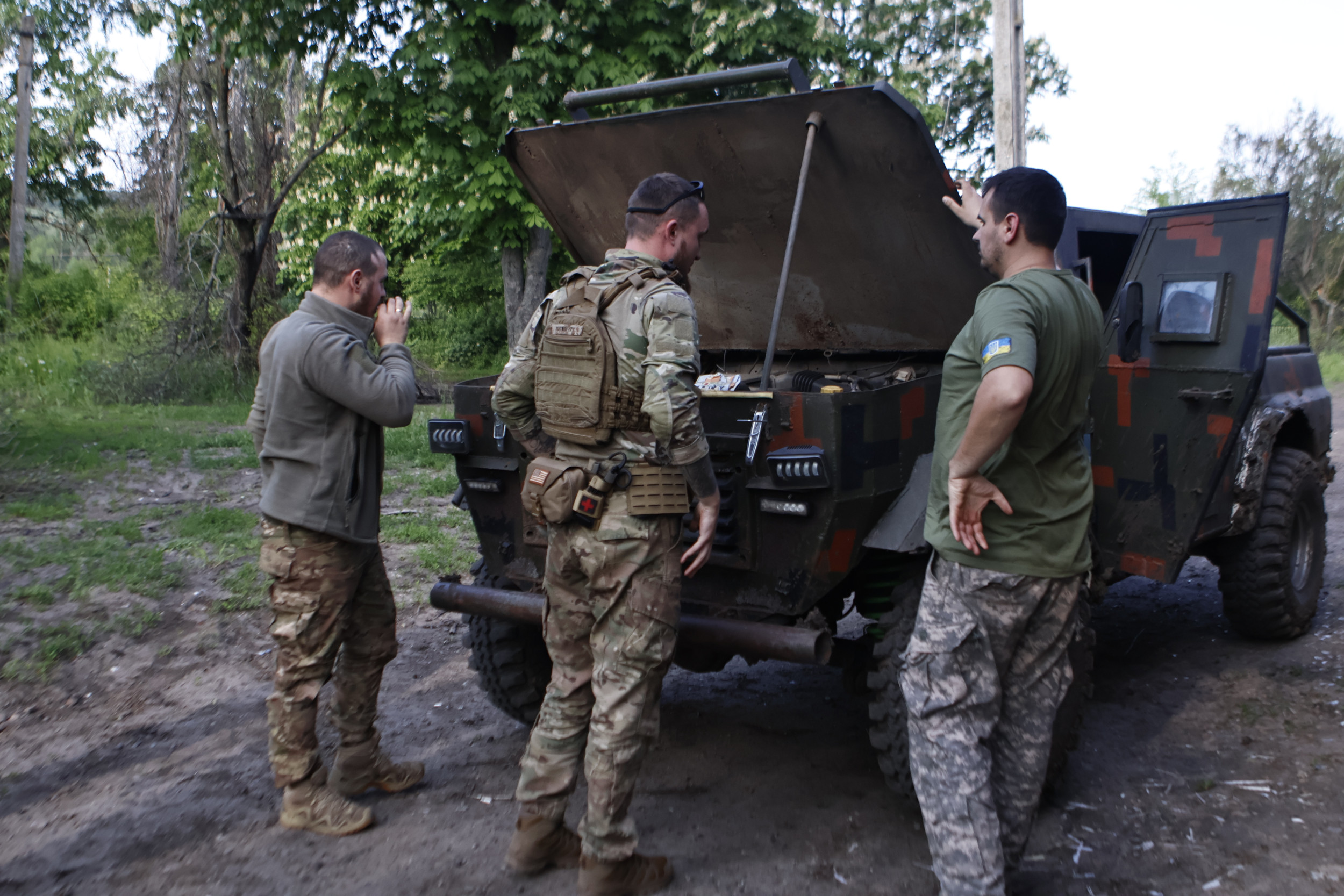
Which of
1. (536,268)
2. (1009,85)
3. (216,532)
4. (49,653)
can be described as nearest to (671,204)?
(49,653)

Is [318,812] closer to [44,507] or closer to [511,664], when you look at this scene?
[511,664]

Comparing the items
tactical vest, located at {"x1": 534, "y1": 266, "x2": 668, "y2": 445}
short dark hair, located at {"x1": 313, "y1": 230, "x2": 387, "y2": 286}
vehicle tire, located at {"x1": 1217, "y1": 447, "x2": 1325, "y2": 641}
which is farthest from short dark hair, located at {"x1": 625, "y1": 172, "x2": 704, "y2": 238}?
vehicle tire, located at {"x1": 1217, "y1": 447, "x2": 1325, "y2": 641}

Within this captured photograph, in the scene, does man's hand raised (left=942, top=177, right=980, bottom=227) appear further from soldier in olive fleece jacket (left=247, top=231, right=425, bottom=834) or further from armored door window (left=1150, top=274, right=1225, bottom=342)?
soldier in olive fleece jacket (left=247, top=231, right=425, bottom=834)

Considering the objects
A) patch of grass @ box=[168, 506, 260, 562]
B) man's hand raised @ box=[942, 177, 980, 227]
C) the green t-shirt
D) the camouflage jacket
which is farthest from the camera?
patch of grass @ box=[168, 506, 260, 562]

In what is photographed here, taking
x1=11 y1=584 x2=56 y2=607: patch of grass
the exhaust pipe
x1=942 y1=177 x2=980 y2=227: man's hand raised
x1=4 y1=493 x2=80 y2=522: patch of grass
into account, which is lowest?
x1=11 y1=584 x2=56 y2=607: patch of grass

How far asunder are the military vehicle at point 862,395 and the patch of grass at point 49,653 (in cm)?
218

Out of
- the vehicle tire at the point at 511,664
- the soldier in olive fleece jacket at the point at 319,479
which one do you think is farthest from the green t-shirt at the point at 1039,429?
the vehicle tire at the point at 511,664

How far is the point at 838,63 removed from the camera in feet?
44.1

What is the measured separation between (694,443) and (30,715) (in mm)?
3361

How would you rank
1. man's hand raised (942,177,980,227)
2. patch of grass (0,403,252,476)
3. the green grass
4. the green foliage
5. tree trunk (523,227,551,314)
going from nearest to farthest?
man's hand raised (942,177,980,227) → patch of grass (0,403,252,476) → tree trunk (523,227,551,314) → the green grass → the green foliage

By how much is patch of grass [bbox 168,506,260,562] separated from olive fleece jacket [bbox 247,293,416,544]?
A: 341 cm

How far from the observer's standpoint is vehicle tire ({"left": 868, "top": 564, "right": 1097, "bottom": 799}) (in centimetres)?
320

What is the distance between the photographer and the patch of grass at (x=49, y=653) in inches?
180

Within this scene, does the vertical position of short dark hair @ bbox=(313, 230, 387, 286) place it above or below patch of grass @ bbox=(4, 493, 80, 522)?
above
